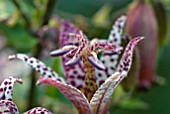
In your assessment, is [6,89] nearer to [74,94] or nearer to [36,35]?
[74,94]

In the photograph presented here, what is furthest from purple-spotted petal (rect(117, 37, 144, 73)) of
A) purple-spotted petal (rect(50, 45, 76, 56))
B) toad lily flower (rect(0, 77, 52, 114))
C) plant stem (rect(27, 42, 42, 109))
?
plant stem (rect(27, 42, 42, 109))

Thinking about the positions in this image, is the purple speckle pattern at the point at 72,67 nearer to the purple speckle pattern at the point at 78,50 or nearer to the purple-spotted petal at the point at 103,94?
the purple speckle pattern at the point at 78,50

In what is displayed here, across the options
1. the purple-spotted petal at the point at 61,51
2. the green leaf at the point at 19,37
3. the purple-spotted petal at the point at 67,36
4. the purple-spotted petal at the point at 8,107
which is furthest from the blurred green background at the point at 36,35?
the purple-spotted petal at the point at 8,107

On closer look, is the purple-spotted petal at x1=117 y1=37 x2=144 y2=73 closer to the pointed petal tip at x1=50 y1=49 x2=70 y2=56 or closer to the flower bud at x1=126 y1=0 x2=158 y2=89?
the pointed petal tip at x1=50 y1=49 x2=70 y2=56

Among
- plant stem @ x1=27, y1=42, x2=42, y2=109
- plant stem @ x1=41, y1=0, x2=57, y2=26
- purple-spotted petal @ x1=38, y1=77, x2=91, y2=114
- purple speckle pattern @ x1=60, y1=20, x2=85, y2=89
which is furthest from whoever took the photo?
plant stem @ x1=27, y1=42, x2=42, y2=109

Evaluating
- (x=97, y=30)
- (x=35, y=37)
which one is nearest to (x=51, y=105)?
(x=35, y=37)

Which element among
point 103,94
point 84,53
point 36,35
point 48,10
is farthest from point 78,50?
point 36,35

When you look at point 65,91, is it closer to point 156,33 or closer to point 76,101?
point 76,101
